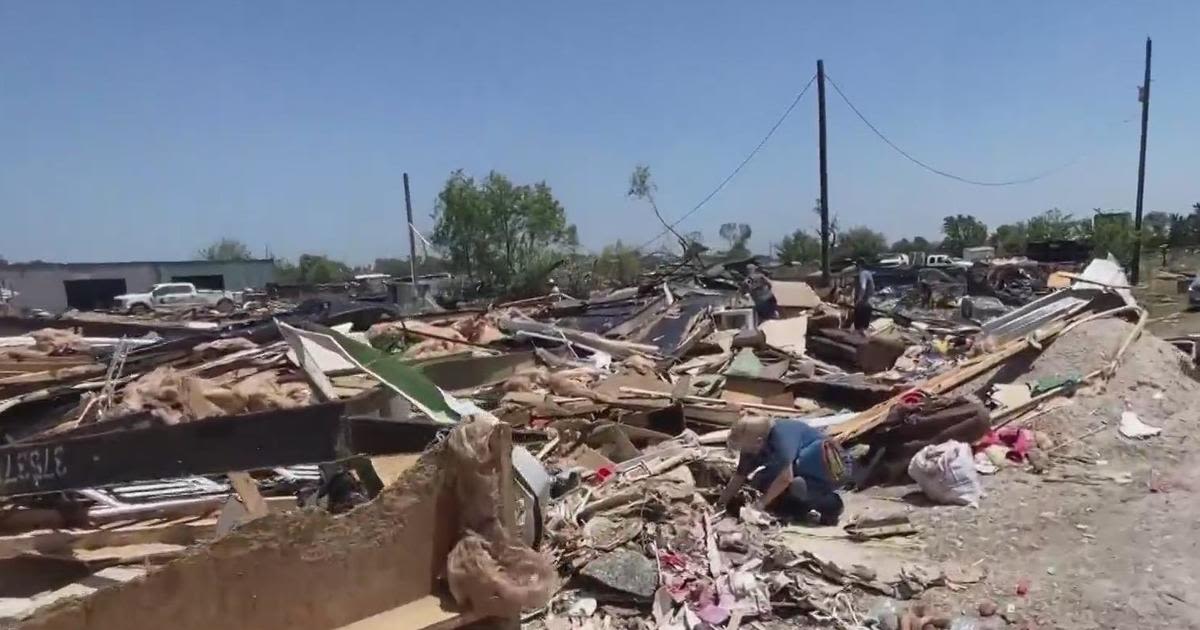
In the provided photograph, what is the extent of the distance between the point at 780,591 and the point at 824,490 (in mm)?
1299

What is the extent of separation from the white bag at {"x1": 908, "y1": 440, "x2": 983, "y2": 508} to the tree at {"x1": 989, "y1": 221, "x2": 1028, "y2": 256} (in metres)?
35.7

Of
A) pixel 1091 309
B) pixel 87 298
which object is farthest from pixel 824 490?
pixel 87 298

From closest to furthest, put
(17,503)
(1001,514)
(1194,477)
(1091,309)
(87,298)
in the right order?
(17,503) < (1001,514) < (1194,477) < (1091,309) < (87,298)

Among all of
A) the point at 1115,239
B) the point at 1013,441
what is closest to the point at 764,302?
the point at 1013,441

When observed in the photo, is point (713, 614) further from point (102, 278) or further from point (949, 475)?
point (102, 278)

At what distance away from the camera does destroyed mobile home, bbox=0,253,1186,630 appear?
229 centimetres

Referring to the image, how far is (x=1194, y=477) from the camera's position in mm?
6098

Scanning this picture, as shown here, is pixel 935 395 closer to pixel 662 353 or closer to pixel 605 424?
pixel 605 424

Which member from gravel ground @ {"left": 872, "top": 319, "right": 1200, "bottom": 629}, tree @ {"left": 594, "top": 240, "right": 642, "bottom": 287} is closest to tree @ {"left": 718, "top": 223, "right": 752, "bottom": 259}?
tree @ {"left": 594, "top": 240, "right": 642, "bottom": 287}

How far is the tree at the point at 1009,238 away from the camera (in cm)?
3958

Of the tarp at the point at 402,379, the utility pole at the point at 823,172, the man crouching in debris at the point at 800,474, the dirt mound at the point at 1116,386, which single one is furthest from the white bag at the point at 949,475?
the utility pole at the point at 823,172

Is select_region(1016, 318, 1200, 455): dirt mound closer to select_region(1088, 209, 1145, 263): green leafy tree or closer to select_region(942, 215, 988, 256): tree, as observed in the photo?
select_region(1088, 209, 1145, 263): green leafy tree

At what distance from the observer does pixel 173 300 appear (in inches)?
1208

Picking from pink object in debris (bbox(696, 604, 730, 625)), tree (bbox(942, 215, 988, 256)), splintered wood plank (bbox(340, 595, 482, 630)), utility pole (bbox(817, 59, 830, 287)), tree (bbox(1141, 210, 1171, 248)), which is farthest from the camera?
tree (bbox(942, 215, 988, 256))
